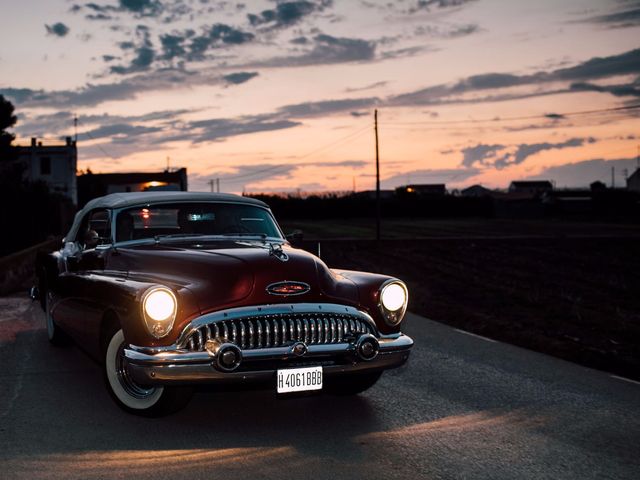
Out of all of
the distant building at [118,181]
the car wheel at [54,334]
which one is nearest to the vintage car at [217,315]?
the car wheel at [54,334]

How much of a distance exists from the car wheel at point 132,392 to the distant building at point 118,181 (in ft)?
212

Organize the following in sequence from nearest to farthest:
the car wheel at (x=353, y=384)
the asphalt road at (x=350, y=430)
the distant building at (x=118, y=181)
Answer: the asphalt road at (x=350, y=430), the car wheel at (x=353, y=384), the distant building at (x=118, y=181)

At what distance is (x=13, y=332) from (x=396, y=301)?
6.00 m

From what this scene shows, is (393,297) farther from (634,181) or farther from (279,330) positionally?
(634,181)

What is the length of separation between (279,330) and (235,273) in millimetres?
521

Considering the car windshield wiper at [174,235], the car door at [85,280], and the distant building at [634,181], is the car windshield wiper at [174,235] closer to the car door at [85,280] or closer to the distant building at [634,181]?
the car door at [85,280]

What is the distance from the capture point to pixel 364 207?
282ft

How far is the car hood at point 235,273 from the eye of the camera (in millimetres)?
5785

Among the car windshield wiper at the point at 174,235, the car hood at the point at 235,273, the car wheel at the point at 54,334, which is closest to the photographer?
the car hood at the point at 235,273

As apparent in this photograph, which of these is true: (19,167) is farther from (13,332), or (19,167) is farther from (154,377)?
(154,377)

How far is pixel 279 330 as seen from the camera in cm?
572

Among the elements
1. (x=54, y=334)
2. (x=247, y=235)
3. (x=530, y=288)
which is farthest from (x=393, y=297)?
(x=530, y=288)

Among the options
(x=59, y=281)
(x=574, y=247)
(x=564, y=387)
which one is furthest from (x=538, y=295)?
(x=574, y=247)

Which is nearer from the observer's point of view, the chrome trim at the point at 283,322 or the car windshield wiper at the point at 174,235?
the chrome trim at the point at 283,322
